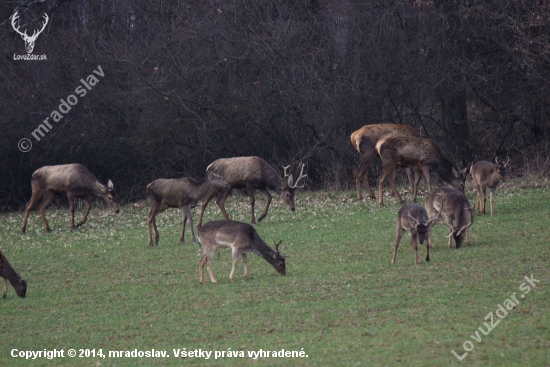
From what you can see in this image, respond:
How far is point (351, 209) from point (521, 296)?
31.3 ft

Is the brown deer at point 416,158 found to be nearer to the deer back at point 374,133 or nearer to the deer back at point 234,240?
the deer back at point 374,133

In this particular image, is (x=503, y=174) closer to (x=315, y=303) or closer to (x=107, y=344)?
(x=315, y=303)

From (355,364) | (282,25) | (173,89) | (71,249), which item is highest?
(282,25)

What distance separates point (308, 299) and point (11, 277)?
4762mm

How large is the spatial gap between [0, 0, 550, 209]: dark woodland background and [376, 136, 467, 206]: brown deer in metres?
4.41

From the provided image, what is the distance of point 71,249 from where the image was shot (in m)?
17.8

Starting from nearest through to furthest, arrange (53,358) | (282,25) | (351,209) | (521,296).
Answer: (53,358)
(521,296)
(351,209)
(282,25)

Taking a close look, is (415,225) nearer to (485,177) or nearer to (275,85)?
(485,177)

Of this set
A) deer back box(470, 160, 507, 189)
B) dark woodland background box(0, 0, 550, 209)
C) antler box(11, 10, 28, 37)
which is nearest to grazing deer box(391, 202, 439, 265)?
deer back box(470, 160, 507, 189)

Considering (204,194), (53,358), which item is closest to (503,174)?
(204,194)

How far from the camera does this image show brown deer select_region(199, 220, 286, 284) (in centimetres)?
1319

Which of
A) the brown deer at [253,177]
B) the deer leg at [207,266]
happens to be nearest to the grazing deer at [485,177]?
the brown deer at [253,177]

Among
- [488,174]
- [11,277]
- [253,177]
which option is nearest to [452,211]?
[488,174]

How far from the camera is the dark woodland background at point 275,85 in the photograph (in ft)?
82.7
